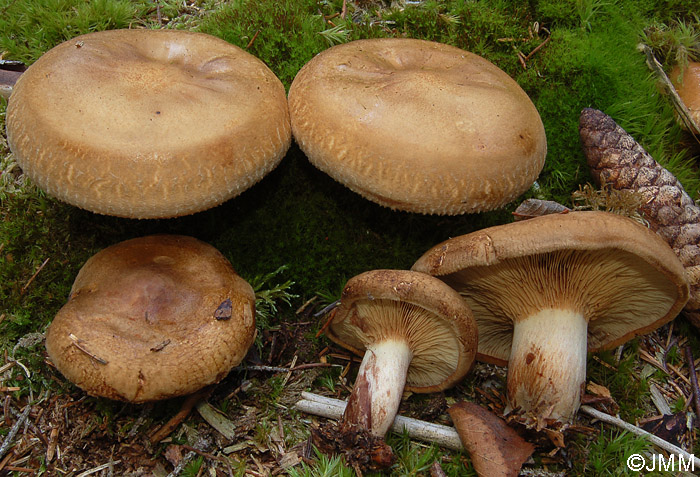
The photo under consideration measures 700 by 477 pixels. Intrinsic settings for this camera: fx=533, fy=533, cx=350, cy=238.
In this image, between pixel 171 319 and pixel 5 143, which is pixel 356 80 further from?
pixel 5 143

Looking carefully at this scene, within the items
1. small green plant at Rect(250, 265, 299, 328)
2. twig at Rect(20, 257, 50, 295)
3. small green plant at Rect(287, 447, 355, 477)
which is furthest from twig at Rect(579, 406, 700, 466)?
twig at Rect(20, 257, 50, 295)

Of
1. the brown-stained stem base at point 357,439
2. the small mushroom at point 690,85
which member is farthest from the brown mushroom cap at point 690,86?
the brown-stained stem base at point 357,439

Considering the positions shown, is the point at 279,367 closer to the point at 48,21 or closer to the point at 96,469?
the point at 96,469

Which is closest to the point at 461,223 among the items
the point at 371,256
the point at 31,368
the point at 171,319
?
the point at 371,256

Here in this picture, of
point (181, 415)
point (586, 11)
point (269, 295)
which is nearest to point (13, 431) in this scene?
point (181, 415)

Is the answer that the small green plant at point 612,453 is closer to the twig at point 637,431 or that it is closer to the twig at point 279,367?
the twig at point 637,431

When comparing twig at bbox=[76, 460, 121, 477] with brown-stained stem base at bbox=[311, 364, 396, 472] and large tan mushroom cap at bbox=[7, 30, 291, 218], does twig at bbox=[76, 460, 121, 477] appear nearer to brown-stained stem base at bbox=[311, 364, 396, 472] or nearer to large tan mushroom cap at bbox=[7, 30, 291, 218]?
brown-stained stem base at bbox=[311, 364, 396, 472]
